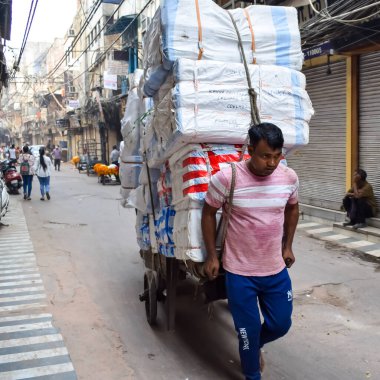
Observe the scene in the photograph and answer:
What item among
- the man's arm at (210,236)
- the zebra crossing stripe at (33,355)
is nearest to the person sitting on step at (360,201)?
the man's arm at (210,236)

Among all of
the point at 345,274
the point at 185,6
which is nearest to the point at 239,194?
the point at 185,6

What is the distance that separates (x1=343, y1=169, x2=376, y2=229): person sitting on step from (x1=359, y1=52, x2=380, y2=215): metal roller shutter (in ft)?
1.29

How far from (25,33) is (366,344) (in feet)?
36.0

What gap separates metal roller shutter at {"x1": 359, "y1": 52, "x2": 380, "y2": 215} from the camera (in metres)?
8.59

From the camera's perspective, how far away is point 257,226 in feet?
9.38

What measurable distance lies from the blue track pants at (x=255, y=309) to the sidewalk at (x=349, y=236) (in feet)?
14.6

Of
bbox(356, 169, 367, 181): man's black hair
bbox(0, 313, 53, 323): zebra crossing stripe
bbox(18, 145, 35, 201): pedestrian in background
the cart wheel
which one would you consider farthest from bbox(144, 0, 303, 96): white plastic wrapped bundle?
bbox(18, 145, 35, 201): pedestrian in background

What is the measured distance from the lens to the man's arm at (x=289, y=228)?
3133 mm

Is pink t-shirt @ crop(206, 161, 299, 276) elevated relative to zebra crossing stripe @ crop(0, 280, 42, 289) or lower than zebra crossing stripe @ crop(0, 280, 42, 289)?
elevated

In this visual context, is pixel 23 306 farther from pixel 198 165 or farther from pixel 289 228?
pixel 289 228

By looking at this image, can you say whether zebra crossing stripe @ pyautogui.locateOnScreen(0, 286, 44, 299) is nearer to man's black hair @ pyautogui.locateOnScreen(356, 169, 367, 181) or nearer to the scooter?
man's black hair @ pyautogui.locateOnScreen(356, 169, 367, 181)

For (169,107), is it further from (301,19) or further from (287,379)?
(301,19)

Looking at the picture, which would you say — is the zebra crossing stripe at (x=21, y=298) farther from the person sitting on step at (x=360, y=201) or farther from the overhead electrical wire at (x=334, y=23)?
the overhead electrical wire at (x=334, y=23)

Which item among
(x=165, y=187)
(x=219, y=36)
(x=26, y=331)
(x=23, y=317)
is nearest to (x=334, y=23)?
(x=219, y=36)
